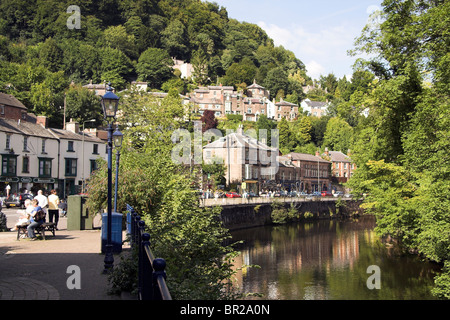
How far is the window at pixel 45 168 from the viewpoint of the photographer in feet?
189

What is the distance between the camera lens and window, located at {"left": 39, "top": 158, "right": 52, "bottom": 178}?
5750 cm

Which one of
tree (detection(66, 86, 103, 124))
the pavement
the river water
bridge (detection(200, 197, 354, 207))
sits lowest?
the river water

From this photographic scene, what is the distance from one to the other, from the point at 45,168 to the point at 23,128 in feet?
18.5

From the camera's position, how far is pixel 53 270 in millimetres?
11898

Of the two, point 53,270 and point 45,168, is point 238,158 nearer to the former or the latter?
point 45,168

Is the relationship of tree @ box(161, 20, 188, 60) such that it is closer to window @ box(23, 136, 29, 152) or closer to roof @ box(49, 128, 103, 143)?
roof @ box(49, 128, 103, 143)

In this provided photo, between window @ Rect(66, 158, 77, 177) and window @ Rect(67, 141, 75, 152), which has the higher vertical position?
window @ Rect(67, 141, 75, 152)

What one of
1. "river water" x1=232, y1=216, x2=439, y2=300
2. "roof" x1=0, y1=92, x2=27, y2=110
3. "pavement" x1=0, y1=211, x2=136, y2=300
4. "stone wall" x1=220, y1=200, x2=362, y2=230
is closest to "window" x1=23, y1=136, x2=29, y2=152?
"roof" x1=0, y1=92, x2=27, y2=110

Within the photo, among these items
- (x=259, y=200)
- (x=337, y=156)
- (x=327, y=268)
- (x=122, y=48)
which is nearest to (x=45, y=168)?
(x=259, y=200)

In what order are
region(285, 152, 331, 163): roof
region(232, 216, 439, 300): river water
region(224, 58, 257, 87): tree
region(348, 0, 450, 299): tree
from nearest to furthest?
region(348, 0, 450, 299): tree, region(232, 216, 439, 300): river water, region(285, 152, 331, 163): roof, region(224, 58, 257, 87): tree

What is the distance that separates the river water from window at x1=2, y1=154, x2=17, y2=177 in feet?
87.1

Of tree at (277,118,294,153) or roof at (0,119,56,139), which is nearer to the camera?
roof at (0,119,56,139)

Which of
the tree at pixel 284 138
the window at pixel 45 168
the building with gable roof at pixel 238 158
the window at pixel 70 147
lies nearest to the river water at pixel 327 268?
the window at pixel 45 168

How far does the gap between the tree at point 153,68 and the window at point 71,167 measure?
262 feet
